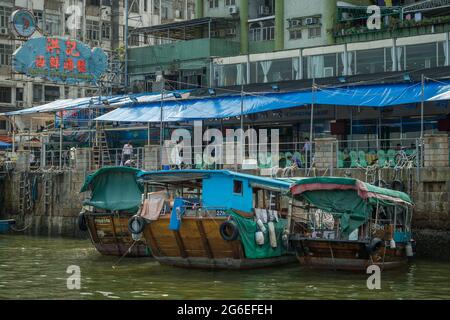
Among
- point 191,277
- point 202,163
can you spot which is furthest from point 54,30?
point 191,277

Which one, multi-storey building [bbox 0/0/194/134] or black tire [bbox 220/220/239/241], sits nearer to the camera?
black tire [bbox 220/220/239/241]

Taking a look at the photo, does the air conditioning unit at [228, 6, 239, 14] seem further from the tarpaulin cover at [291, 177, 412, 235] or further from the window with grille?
the tarpaulin cover at [291, 177, 412, 235]

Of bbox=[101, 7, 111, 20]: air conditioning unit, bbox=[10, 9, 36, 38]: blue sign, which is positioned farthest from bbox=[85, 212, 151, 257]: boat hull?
bbox=[101, 7, 111, 20]: air conditioning unit

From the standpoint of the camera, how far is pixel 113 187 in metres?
28.2

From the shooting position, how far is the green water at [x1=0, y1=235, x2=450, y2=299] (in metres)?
20.0

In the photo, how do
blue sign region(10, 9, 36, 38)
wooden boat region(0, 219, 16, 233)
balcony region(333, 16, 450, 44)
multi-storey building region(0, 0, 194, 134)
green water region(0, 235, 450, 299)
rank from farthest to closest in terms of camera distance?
multi-storey building region(0, 0, 194, 134), blue sign region(10, 9, 36, 38), balcony region(333, 16, 450, 44), wooden boat region(0, 219, 16, 233), green water region(0, 235, 450, 299)

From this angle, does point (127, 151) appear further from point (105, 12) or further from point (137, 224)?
point (105, 12)

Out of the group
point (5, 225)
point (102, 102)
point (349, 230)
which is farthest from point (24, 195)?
point (349, 230)

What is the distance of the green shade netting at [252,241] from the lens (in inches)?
925

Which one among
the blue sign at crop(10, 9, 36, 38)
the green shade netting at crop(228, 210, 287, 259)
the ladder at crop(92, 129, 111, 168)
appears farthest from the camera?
the blue sign at crop(10, 9, 36, 38)

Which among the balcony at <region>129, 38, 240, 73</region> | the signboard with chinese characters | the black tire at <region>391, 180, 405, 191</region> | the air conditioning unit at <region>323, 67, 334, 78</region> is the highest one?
the balcony at <region>129, 38, 240, 73</region>

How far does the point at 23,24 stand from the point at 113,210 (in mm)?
17680

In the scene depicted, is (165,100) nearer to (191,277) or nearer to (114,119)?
(114,119)

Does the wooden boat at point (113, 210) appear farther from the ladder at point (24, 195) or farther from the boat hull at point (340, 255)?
the ladder at point (24, 195)
